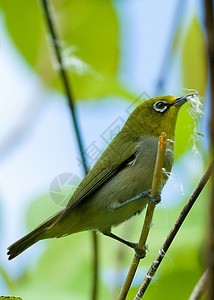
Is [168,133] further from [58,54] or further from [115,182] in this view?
[58,54]

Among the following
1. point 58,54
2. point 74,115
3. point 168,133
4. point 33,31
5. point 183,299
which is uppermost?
point 33,31

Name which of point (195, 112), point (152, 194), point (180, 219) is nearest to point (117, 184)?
point (195, 112)

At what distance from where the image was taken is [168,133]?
3.91 metres

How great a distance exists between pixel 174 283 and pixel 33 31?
Answer: 2448 mm

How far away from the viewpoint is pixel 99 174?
383 centimetres

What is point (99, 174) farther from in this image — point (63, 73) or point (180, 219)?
point (180, 219)

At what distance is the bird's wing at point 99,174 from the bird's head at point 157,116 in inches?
10.2

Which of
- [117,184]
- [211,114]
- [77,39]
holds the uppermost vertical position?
[77,39]

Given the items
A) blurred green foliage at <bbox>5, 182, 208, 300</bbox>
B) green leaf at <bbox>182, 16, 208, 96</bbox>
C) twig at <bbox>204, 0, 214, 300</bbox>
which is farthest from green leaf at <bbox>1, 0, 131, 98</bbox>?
twig at <bbox>204, 0, 214, 300</bbox>

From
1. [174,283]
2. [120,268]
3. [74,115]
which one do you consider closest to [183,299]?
[174,283]

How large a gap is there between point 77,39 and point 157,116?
1.02 m

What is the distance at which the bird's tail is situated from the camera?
3.67m

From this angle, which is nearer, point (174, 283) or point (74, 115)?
point (174, 283)

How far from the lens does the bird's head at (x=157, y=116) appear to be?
3838 mm
